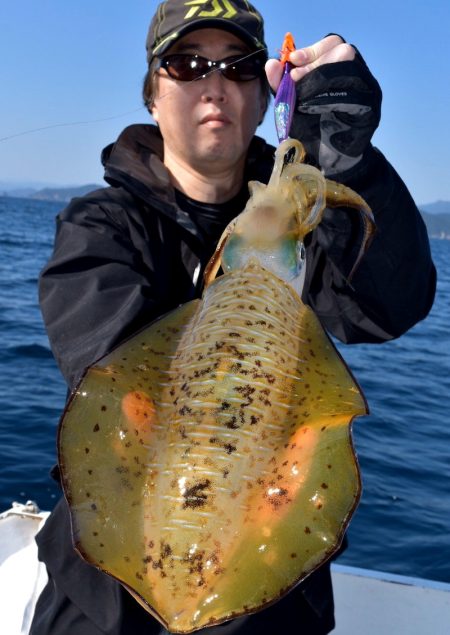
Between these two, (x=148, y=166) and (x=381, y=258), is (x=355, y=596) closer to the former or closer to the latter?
(x=381, y=258)

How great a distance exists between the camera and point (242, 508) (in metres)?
1.81

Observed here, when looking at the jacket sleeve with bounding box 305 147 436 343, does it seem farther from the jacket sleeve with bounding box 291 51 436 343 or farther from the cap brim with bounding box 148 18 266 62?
the cap brim with bounding box 148 18 266 62

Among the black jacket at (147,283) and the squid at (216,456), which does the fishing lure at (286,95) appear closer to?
the black jacket at (147,283)

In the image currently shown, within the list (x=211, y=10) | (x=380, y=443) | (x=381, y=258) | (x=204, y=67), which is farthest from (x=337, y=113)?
(x=380, y=443)

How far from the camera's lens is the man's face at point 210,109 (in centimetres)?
321

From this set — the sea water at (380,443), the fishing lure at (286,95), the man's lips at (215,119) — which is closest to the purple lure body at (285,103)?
the fishing lure at (286,95)

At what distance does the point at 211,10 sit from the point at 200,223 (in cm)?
97

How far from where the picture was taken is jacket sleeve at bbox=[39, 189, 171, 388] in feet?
8.15

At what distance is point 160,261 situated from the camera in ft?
10.4

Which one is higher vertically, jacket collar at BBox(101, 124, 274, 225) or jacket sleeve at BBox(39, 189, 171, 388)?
jacket collar at BBox(101, 124, 274, 225)

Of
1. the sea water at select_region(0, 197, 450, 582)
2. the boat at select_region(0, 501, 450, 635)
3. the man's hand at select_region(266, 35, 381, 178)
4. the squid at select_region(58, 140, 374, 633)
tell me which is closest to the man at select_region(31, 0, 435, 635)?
the man's hand at select_region(266, 35, 381, 178)

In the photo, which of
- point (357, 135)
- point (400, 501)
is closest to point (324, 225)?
point (357, 135)

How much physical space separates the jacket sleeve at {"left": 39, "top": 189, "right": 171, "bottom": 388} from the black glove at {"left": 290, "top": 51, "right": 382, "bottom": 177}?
83cm

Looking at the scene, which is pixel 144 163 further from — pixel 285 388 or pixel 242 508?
pixel 242 508
